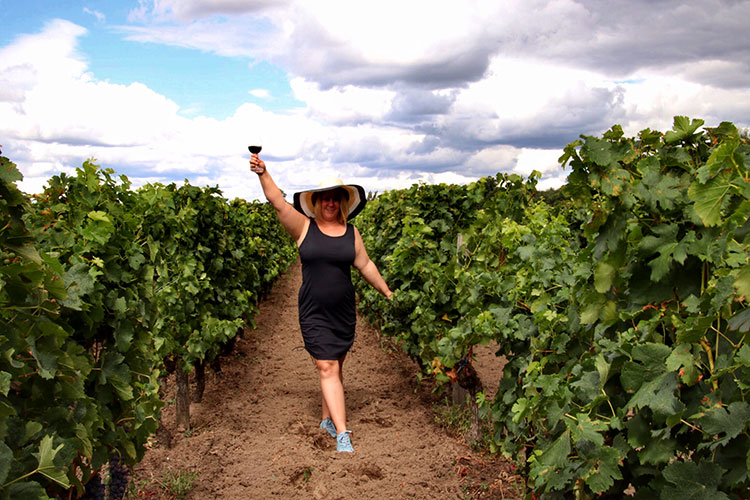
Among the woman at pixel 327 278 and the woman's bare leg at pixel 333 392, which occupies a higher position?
the woman at pixel 327 278

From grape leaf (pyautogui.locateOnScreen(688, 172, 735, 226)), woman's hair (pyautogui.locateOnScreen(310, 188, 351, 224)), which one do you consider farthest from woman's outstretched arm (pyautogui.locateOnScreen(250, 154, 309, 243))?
grape leaf (pyautogui.locateOnScreen(688, 172, 735, 226))

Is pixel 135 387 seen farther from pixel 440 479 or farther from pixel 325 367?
pixel 440 479

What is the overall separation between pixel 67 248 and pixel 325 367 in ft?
8.03

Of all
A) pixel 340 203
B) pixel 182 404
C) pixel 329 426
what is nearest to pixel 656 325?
pixel 340 203

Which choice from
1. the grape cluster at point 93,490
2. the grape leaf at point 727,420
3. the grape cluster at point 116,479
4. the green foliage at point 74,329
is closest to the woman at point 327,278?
the green foliage at point 74,329

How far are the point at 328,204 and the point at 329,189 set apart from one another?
0.45 feet

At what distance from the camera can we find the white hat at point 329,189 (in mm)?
4926

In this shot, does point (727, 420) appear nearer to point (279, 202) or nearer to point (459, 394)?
point (279, 202)

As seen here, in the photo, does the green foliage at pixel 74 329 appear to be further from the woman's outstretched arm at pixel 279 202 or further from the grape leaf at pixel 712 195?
the grape leaf at pixel 712 195

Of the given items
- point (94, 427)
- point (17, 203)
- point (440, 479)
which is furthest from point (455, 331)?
point (17, 203)

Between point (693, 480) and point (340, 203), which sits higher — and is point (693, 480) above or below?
below

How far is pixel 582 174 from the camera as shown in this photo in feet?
6.67

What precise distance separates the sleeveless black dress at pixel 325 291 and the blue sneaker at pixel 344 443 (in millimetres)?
603

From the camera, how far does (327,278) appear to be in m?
4.96
